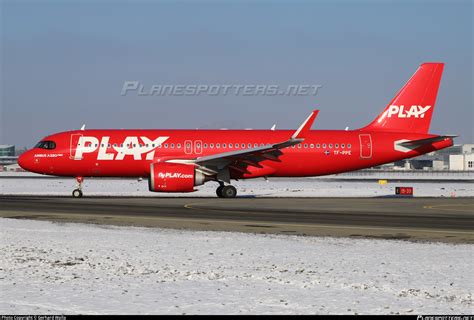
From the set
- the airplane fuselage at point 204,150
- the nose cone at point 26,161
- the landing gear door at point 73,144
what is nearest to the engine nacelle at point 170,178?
the airplane fuselage at point 204,150

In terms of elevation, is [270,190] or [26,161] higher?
[26,161]

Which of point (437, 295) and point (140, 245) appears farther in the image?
point (140, 245)

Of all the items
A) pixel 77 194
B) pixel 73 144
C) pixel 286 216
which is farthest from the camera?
pixel 73 144

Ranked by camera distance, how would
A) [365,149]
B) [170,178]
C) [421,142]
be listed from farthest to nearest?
[365,149]
[421,142]
[170,178]

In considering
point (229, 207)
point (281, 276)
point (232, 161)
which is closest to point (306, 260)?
point (281, 276)

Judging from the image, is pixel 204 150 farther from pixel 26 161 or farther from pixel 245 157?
pixel 26 161

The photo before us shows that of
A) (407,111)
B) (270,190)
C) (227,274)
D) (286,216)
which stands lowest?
(227,274)

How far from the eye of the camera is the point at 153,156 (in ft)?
124

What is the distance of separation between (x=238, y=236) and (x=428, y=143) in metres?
24.3

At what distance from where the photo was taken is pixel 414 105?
4106cm

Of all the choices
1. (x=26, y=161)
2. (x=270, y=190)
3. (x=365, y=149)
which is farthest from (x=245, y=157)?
(x=26, y=161)

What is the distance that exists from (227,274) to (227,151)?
2666 centimetres

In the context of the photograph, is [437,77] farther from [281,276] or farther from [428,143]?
[281,276]

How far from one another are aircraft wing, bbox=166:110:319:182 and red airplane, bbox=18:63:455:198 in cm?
6
